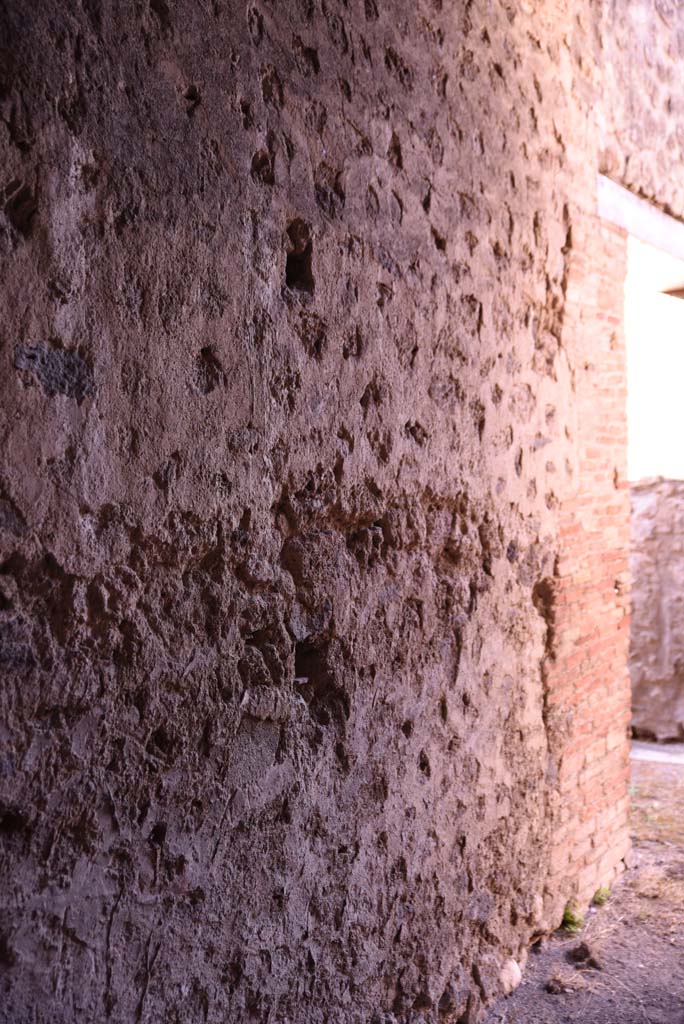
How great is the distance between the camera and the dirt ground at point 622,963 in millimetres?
2961

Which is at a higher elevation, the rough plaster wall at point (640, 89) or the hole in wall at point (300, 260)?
the rough plaster wall at point (640, 89)

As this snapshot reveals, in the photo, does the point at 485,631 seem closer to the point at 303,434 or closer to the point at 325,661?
the point at 325,661

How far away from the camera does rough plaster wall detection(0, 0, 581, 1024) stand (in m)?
1.70

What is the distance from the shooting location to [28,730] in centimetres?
165

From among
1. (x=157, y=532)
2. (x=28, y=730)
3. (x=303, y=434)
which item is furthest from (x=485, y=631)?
(x=28, y=730)

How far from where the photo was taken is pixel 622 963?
3.28 meters

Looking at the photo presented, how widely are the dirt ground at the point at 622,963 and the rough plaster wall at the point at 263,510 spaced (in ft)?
0.47

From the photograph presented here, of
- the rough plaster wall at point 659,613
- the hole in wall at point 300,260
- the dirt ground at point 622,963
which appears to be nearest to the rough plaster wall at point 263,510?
the hole in wall at point 300,260

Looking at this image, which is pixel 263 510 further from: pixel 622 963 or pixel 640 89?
pixel 640 89

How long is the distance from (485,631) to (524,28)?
2.16 m

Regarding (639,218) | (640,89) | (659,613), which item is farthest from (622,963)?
(640,89)

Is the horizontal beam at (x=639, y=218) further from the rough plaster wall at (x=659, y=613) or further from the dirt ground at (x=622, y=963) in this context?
the dirt ground at (x=622, y=963)

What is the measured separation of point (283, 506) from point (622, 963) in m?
2.26

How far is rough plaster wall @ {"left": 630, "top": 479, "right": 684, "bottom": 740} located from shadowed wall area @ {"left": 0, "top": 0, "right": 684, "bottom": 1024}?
9.52 ft
